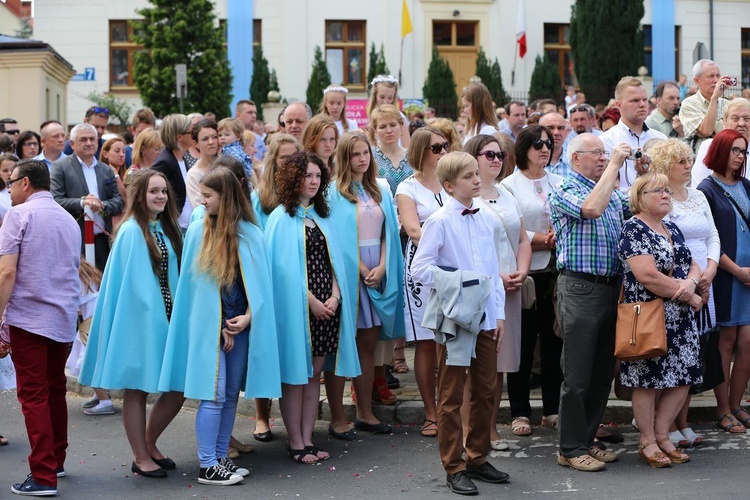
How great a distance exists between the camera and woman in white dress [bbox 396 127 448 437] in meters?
8.52

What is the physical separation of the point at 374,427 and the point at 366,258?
129cm

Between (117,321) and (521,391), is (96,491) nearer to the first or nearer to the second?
(117,321)

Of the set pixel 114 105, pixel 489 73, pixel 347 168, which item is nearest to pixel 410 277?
pixel 347 168

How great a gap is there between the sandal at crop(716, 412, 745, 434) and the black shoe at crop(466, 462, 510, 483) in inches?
86.0

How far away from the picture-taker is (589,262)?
7457 mm

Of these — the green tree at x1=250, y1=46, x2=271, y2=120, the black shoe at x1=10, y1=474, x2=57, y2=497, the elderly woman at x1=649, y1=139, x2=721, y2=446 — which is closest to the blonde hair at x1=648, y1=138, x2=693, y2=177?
the elderly woman at x1=649, y1=139, x2=721, y2=446

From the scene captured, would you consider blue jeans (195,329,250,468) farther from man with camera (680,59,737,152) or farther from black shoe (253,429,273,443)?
man with camera (680,59,737,152)

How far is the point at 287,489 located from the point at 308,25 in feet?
98.0

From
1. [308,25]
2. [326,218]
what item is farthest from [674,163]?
[308,25]

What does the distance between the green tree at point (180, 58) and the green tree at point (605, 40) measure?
412 inches

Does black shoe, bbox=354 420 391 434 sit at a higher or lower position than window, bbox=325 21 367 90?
lower

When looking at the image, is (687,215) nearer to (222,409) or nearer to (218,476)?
(222,409)

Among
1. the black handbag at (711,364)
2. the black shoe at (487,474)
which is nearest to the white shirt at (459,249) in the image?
the black shoe at (487,474)

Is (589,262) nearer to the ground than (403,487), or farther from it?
farther from it
